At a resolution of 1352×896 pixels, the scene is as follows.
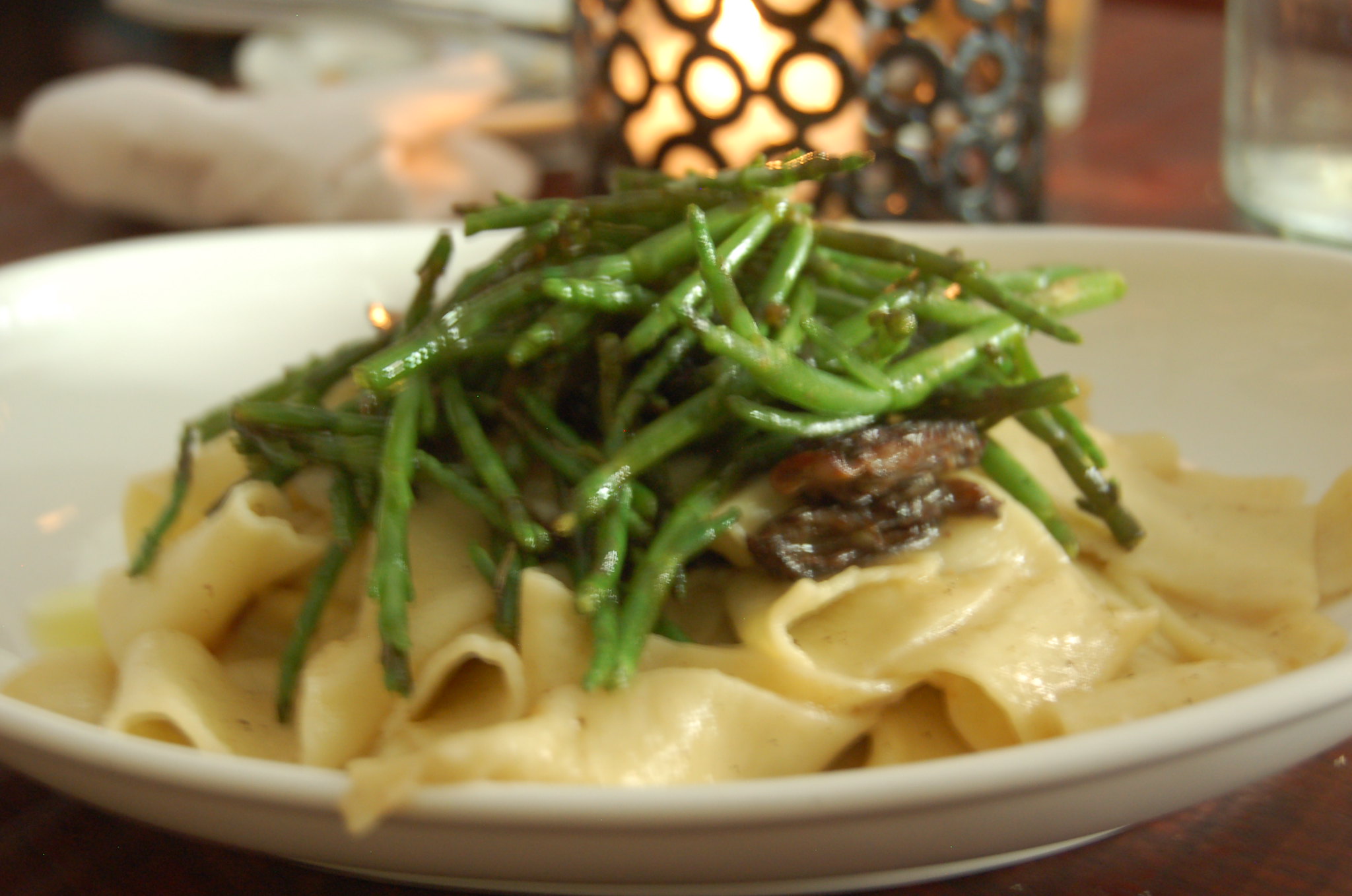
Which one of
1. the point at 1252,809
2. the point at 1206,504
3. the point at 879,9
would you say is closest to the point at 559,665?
the point at 1252,809

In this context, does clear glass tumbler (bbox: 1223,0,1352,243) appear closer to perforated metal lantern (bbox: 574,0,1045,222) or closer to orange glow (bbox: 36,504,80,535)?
perforated metal lantern (bbox: 574,0,1045,222)

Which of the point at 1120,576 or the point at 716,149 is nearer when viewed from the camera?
the point at 1120,576

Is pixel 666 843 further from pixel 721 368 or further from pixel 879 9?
pixel 879 9

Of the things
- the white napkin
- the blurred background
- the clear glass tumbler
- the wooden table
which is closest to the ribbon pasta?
the wooden table

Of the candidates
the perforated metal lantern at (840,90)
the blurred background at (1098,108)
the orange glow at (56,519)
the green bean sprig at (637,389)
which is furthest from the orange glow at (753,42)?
the orange glow at (56,519)

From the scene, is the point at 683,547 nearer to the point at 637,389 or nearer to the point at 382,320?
the point at 637,389

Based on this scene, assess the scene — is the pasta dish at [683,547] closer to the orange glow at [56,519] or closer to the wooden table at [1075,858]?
the wooden table at [1075,858]
